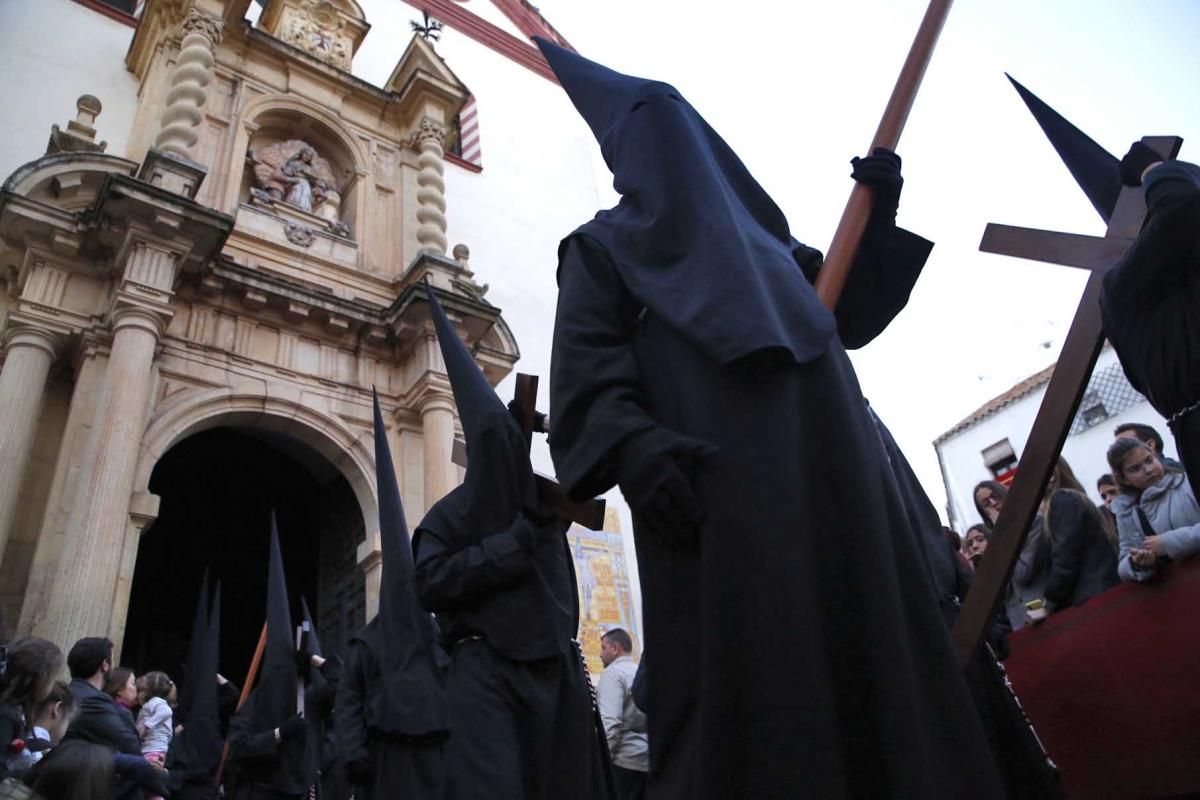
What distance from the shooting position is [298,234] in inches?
400

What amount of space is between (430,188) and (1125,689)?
1015 cm

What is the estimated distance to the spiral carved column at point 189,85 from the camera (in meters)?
8.93

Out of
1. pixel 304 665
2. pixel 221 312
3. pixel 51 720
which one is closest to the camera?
pixel 51 720

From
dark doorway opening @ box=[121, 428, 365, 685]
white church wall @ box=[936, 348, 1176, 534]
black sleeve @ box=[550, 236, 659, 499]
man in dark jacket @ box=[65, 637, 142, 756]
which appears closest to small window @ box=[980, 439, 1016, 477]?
white church wall @ box=[936, 348, 1176, 534]

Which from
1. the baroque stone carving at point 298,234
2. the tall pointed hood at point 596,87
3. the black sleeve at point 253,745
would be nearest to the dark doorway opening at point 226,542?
the baroque stone carving at point 298,234

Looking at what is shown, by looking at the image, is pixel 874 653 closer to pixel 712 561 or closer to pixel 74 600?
pixel 712 561

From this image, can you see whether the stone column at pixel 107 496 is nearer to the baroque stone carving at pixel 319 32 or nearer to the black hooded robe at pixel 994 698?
the black hooded robe at pixel 994 698

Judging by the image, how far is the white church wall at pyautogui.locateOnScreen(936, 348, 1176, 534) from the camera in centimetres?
1798

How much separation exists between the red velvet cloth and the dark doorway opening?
8372mm

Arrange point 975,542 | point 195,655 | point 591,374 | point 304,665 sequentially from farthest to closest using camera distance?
point 195,655
point 304,665
point 975,542
point 591,374

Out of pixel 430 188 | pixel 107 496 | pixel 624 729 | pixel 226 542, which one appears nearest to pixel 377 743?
pixel 624 729

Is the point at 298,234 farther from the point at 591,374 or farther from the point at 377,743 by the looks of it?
the point at 591,374

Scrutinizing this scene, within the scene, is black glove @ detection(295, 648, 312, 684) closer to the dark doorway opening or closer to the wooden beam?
the dark doorway opening

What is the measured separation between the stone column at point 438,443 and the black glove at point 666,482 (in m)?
7.40
